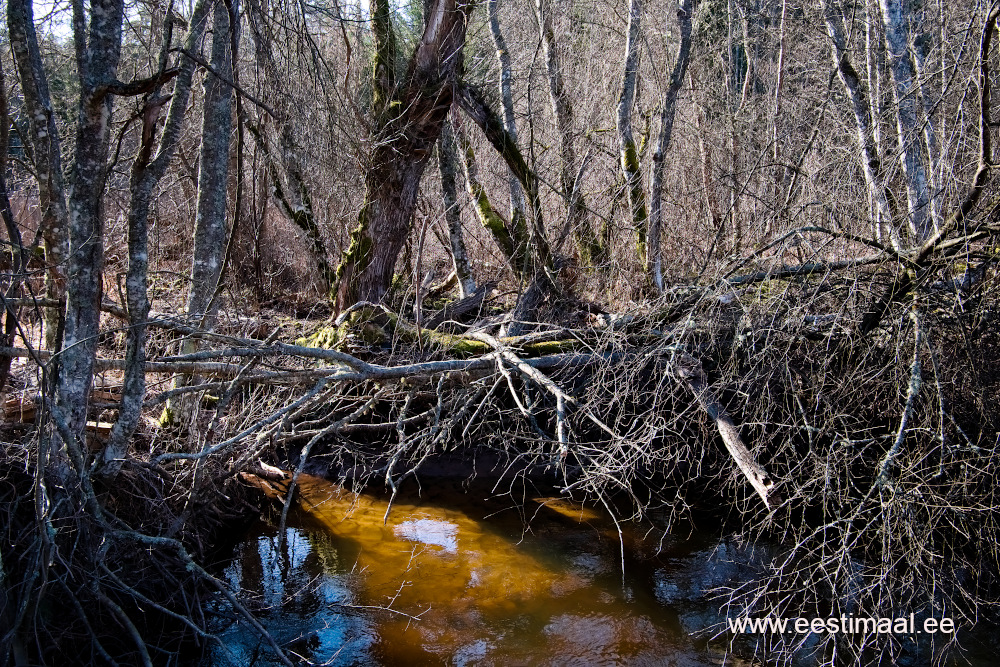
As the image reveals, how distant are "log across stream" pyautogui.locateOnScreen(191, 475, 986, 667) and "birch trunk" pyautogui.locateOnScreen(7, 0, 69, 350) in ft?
→ 8.37

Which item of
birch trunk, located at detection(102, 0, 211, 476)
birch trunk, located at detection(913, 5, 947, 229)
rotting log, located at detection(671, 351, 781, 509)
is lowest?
rotting log, located at detection(671, 351, 781, 509)

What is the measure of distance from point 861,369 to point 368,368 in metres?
3.46

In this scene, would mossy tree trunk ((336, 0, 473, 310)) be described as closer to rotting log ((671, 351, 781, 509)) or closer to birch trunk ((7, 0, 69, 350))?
birch trunk ((7, 0, 69, 350))

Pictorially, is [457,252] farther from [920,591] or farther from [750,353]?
[920,591]

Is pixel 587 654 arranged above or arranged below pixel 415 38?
below

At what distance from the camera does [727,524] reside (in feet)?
21.1

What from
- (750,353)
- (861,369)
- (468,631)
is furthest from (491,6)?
(468,631)

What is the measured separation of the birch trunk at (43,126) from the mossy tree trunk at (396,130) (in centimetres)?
295

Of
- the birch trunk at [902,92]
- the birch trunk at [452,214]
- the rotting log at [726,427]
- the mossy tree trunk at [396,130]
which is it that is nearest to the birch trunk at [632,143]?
the mossy tree trunk at [396,130]

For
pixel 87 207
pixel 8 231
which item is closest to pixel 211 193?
pixel 87 207

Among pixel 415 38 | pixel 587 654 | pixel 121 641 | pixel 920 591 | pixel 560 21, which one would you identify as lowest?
pixel 587 654

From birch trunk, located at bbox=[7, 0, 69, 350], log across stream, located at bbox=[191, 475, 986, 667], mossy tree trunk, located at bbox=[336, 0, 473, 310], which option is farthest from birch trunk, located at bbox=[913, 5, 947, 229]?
birch trunk, located at bbox=[7, 0, 69, 350]

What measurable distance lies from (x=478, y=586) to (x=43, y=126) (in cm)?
445

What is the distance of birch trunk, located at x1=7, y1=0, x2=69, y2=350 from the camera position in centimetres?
435
